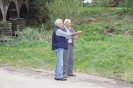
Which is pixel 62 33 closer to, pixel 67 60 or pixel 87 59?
pixel 67 60

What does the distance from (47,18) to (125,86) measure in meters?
19.3

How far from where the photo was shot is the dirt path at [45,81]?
976 centimetres

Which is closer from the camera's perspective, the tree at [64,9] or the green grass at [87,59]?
the green grass at [87,59]

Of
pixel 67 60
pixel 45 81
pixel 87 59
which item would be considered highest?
pixel 67 60

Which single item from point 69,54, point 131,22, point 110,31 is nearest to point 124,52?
point 69,54

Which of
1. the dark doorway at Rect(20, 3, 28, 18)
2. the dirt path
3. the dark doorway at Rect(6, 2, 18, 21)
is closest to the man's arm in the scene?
the dirt path

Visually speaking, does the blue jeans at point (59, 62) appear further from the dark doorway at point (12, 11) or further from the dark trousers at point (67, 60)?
the dark doorway at point (12, 11)

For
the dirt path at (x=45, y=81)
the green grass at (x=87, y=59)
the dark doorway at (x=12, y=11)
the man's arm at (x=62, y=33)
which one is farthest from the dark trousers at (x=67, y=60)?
the dark doorway at (x=12, y=11)

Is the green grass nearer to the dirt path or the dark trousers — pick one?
the dirt path

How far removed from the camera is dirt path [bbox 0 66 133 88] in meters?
9.76

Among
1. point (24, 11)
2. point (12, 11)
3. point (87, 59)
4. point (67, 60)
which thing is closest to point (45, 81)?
point (67, 60)

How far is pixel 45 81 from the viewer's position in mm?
10352

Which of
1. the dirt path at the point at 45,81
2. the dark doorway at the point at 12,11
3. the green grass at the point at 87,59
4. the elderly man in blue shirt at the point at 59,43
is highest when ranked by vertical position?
the dark doorway at the point at 12,11

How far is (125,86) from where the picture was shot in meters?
10.1
